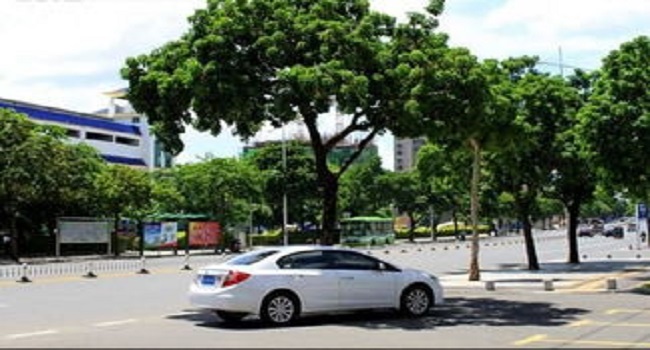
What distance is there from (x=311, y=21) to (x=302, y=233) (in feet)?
216

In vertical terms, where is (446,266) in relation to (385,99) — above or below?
below

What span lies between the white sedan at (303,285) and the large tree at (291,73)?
102 inches

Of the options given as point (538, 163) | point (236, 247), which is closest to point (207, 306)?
point (538, 163)

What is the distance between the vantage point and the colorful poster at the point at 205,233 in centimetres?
6288

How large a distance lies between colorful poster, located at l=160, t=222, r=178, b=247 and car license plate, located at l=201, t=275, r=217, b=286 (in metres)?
44.2

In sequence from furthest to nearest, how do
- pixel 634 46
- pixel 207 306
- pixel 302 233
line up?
1. pixel 302 233
2. pixel 634 46
3. pixel 207 306

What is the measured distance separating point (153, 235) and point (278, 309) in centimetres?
4550

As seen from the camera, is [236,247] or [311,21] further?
[236,247]

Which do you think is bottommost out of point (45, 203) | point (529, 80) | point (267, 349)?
point (267, 349)

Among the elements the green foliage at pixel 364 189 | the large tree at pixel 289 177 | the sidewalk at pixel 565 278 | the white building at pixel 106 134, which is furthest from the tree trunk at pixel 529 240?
the white building at pixel 106 134

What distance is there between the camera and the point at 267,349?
1217 centimetres

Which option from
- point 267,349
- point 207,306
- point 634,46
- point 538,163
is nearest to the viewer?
point 267,349

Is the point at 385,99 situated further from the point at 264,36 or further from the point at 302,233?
the point at 302,233

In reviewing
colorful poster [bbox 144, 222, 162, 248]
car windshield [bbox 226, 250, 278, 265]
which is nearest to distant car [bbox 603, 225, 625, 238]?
colorful poster [bbox 144, 222, 162, 248]
